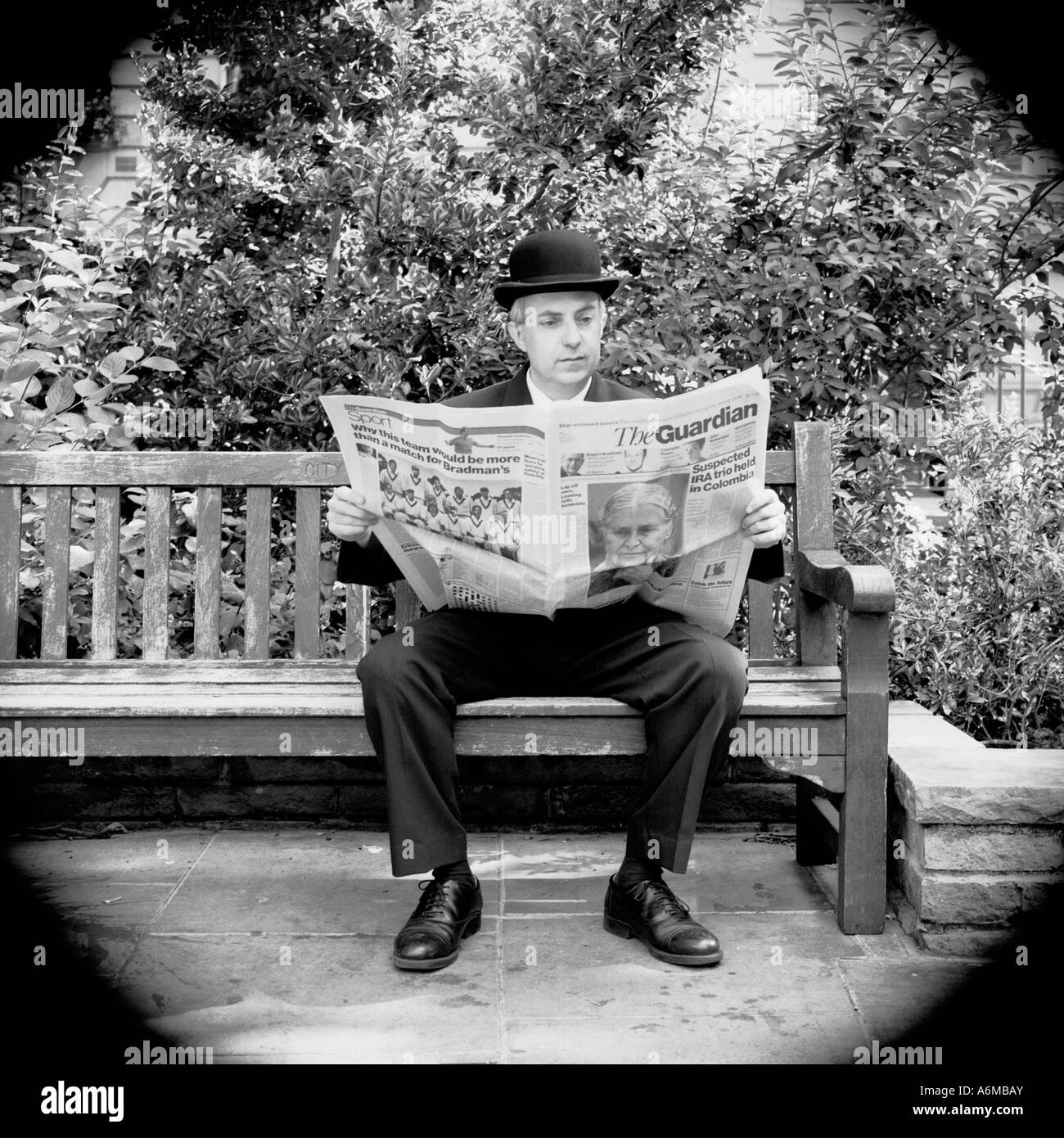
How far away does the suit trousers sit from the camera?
9.02 feet

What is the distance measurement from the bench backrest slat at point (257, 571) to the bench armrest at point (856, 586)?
4.93 feet

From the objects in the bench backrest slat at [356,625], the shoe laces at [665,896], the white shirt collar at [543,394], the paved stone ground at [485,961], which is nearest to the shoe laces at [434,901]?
the paved stone ground at [485,961]

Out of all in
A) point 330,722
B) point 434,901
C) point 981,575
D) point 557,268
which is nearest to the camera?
point 434,901

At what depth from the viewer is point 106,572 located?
134 inches

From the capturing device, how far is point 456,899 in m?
2.81

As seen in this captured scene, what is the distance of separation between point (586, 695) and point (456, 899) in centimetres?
57

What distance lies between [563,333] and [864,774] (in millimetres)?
1314

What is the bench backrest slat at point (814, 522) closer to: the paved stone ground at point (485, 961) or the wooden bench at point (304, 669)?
the wooden bench at point (304, 669)

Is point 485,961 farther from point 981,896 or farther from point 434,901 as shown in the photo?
point 981,896

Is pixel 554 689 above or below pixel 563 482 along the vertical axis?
below

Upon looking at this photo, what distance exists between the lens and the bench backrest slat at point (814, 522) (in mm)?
3316

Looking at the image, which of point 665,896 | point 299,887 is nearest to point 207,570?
point 299,887

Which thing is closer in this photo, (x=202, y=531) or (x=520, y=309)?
(x=520, y=309)

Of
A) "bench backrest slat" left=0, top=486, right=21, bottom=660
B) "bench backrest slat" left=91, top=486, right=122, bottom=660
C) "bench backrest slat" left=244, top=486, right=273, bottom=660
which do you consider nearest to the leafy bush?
"bench backrest slat" left=244, top=486, right=273, bottom=660
